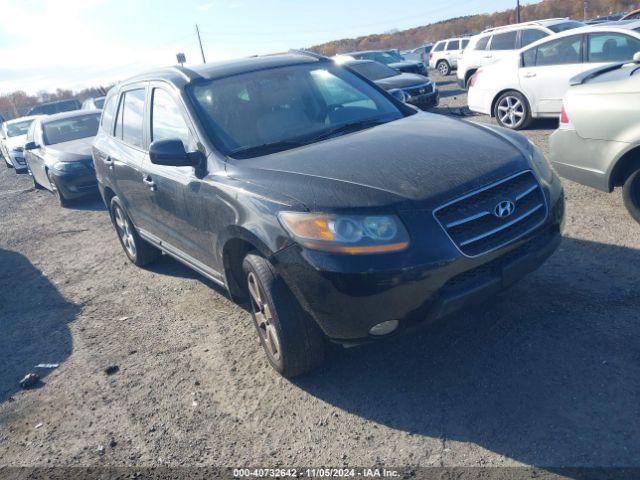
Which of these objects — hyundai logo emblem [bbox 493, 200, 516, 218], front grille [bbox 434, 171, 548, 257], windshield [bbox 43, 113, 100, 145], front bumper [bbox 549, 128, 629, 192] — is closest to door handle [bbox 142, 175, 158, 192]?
front grille [bbox 434, 171, 548, 257]

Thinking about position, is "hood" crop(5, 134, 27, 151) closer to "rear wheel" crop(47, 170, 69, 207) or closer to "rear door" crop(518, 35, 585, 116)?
"rear wheel" crop(47, 170, 69, 207)

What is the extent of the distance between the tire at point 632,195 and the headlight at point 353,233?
2943 millimetres

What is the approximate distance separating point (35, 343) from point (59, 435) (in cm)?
157

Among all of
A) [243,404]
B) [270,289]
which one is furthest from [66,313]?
[270,289]

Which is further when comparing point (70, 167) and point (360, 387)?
point (70, 167)

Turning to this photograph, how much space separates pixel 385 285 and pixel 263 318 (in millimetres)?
1089

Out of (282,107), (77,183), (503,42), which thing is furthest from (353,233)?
(503,42)

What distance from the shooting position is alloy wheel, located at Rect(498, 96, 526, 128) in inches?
367

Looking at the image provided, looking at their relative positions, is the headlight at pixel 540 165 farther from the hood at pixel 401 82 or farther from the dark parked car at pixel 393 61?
the dark parked car at pixel 393 61

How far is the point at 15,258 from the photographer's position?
7.34 meters

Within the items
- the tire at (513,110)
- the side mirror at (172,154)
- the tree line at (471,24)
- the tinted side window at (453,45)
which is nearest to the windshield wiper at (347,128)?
the side mirror at (172,154)

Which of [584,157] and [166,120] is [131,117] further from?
[584,157]

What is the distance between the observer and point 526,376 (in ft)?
10.0

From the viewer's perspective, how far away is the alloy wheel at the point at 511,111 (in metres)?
9.31
